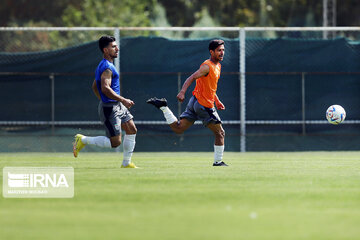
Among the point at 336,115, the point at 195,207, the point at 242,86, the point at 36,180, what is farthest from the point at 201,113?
the point at 242,86

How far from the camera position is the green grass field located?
6699 millimetres

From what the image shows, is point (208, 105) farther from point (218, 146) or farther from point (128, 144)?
point (128, 144)

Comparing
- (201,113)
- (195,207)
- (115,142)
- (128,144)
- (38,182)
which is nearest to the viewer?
(195,207)

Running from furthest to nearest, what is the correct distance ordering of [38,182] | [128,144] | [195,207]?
1. [128,144]
2. [38,182]
3. [195,207]

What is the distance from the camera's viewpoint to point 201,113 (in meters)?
14.1

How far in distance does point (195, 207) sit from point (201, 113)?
19.9ft

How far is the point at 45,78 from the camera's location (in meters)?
20.3

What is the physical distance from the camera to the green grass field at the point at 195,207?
6699 millimetres

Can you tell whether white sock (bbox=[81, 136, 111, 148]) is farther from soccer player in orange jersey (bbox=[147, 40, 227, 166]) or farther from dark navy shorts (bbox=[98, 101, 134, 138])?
soccer player in orange jersey (bbox=[147, 40, 227, 166])

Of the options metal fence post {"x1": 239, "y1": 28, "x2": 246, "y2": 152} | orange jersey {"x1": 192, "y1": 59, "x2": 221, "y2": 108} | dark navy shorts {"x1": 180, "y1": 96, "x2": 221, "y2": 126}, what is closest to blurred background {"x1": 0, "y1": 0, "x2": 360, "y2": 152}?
metal fence post {"x1": 239, "y1": 28, "x2": 246, "y2": 152}

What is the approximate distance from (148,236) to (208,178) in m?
4.64

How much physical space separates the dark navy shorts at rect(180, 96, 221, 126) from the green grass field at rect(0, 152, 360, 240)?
5.89ft

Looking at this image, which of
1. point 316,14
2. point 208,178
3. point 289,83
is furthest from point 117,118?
point 316,14

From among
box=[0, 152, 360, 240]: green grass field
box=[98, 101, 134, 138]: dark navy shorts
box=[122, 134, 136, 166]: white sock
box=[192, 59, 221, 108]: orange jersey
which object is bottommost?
box=[0, 152, 360, 240]: green grass field
